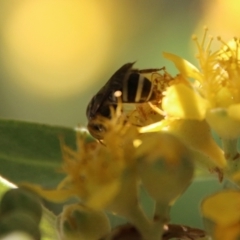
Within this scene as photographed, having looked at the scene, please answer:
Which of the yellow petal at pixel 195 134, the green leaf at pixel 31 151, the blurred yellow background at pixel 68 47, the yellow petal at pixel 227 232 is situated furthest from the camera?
the blurred yellow background at pixel 68 47

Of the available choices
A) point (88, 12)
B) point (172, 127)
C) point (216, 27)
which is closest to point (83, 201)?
point (172, 127)

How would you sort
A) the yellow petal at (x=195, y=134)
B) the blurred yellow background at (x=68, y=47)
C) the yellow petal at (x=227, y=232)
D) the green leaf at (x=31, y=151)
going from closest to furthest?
the yellow petal at (x=227, y=232) → the yellow petal at (x=195, y=134) → the green leaf at (x=31, y=151) → the blurred yellow background at (x=68, y=47)

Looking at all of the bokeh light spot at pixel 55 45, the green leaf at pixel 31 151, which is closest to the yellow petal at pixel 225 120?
the green leaf at pixel 31 151

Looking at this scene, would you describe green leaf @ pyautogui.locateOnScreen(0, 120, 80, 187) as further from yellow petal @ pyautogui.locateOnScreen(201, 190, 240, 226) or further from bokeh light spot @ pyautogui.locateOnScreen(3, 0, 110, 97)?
bokeh light spot @ pyautogui.locateOnScreen(3, 0, 110, 97)

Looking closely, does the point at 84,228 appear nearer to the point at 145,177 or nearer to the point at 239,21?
the point at 145,177

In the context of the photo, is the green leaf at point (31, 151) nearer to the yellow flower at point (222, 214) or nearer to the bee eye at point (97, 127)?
the bee eye at point (97, 127)

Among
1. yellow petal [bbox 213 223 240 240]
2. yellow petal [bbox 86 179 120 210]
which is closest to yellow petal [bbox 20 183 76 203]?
yellow petal [bbox 86 179 120 210]

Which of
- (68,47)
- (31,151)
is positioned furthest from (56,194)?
(68,47)
